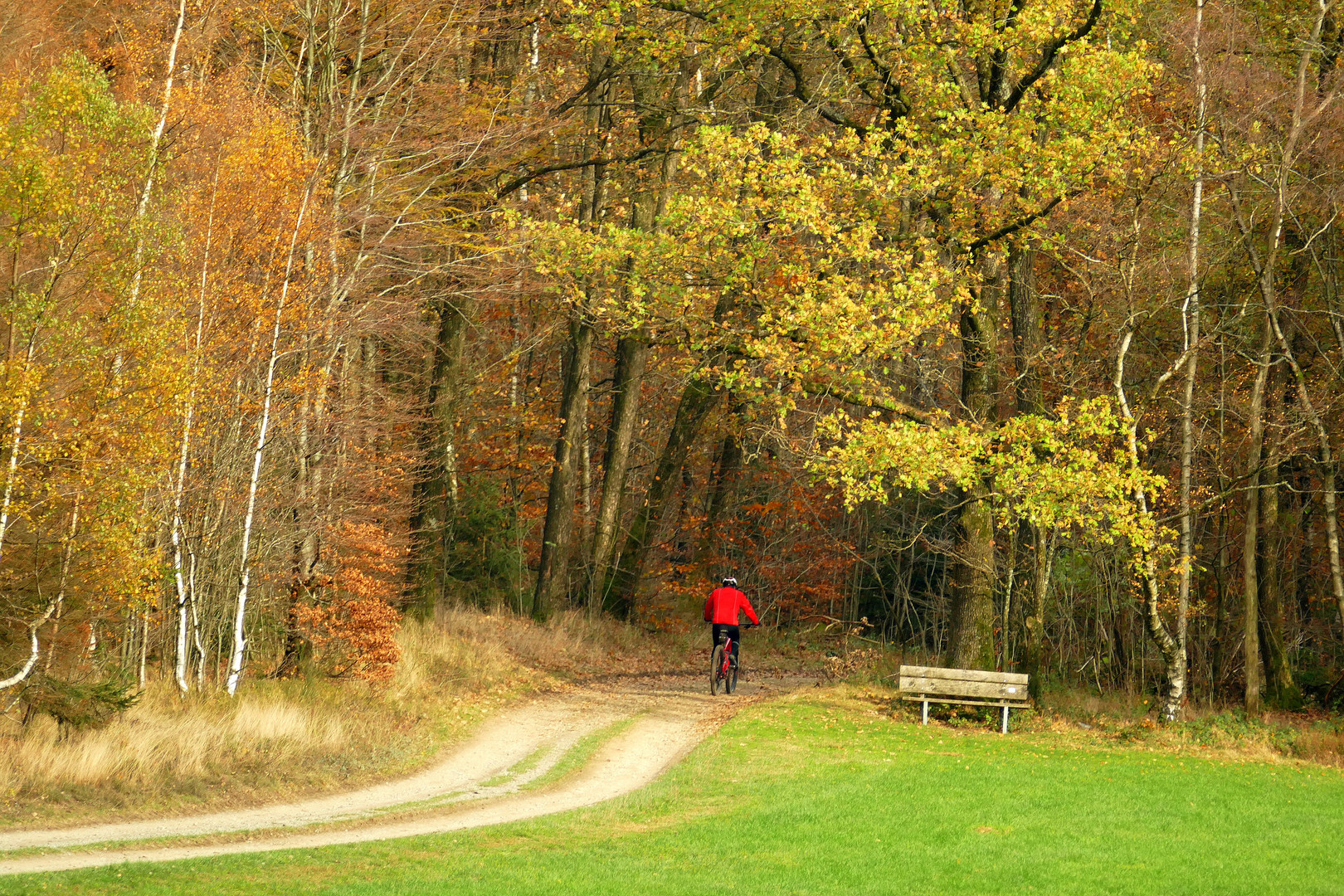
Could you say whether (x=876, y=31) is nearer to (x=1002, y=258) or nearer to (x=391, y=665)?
(x=1002, y=258)

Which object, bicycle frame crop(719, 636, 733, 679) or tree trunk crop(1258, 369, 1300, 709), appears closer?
bicycle frame crop(719, 636, 733, 679)

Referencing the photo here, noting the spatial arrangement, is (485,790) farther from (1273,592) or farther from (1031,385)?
(1273,592)

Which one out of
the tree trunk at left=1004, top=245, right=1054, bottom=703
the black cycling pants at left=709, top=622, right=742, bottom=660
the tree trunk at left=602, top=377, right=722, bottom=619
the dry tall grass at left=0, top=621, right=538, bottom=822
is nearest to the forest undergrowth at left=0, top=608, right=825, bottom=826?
the dry tall grass at left=0, top=621, right=538, bottom=822

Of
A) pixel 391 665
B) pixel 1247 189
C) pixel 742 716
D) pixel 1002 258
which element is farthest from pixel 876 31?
pixel 391 665

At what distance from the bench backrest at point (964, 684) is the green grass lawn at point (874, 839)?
1744 millimetres

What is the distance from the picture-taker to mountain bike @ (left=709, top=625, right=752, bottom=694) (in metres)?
19.8

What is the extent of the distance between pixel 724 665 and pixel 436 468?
6.70 m

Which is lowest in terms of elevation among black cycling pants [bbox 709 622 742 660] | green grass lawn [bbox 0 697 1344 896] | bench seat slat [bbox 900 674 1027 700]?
green grass lawn [bbox 0 697 1344 896]

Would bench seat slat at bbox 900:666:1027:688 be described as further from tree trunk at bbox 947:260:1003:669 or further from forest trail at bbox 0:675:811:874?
forest trail at bbox 0:675:811:874

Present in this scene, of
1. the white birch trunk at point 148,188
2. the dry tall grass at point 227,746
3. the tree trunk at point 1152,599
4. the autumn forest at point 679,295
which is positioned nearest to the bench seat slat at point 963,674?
the autumn forest at point 679,295

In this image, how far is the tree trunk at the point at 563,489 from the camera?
25188mm

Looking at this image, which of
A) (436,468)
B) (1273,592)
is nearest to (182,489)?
(436,468)

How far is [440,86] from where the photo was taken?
21.0 meters

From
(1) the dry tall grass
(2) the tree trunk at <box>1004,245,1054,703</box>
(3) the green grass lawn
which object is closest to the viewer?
(3) the green grass lawn
